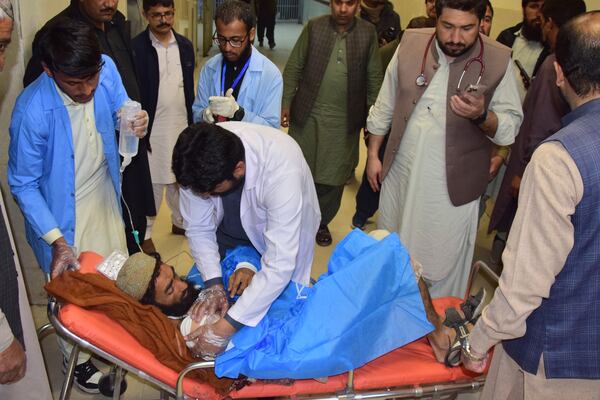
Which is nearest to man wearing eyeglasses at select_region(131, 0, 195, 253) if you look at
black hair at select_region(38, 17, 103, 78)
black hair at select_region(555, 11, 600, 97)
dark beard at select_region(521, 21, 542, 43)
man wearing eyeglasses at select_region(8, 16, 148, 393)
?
man wearing eyeglasses at select_region(8, 16, 148, 393)

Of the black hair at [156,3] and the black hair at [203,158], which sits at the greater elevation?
the black hair at [156,3]

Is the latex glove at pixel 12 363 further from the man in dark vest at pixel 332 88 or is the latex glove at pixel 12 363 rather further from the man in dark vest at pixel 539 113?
the man in dark vest at pixel 539 113

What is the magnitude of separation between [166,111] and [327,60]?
1037 mm

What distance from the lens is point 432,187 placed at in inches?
108

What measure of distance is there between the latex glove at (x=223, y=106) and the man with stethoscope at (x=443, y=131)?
2.31 ft

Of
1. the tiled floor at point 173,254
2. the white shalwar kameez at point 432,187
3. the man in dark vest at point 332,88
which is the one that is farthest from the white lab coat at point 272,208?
the man in dark vest at point 332,88

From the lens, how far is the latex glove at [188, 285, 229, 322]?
2.11m

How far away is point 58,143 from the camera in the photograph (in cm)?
218

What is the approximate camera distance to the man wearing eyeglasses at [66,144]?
6.76 ft

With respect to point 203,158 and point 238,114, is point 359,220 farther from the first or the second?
point 203,158

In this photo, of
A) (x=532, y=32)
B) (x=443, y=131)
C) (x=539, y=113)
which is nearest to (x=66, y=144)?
(x=443, y=131)

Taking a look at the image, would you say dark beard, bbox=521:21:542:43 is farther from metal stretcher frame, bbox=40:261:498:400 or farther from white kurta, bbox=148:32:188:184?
metal stretcher frame, bbox=40:261:498:400

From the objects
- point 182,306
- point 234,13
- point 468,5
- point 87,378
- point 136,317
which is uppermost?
point 468,5

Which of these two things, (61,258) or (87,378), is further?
(87,378)
